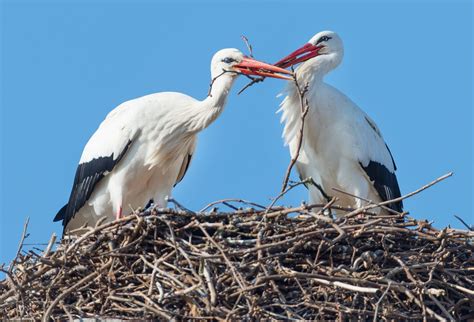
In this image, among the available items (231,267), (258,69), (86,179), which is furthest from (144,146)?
(231,267)

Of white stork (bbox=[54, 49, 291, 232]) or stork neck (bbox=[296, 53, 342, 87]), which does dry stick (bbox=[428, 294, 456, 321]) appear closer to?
white stork (bbox=[54, 49, 291, 232])

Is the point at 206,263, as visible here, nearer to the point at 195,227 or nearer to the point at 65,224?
the point at 195,227

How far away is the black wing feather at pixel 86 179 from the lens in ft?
32.5

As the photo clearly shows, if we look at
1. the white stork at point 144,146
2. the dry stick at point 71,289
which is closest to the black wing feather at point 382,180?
the white stork at point 144,146

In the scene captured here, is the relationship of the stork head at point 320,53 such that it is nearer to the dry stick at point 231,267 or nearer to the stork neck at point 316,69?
the stork neck at point 316,69

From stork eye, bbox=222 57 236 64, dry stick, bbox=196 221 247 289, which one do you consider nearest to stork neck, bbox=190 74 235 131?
stork eye, bbox=222 57 236 64

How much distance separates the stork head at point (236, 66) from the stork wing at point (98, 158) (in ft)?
2.74

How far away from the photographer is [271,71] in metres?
9.55

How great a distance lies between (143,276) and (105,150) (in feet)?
7.55

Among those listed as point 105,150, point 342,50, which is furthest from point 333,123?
point 105,150

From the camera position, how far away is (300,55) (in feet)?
34.4

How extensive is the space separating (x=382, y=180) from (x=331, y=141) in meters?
0.55

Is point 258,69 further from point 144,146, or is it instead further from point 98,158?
point 98,158

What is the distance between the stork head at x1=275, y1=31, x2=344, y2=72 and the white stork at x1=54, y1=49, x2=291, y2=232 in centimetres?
84
